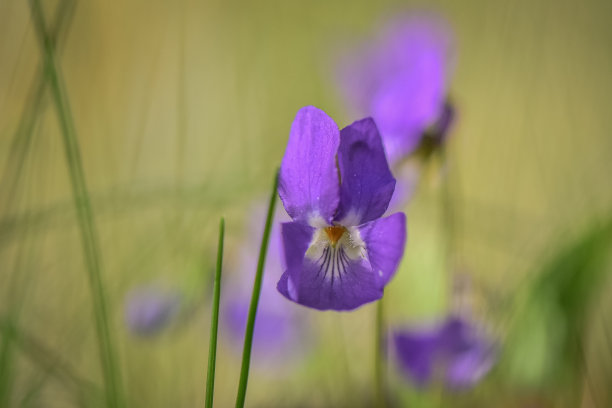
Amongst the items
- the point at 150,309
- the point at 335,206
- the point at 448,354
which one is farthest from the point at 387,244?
the point at 150,309

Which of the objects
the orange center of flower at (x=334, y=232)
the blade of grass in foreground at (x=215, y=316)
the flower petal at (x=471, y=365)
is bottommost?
the flower petal at (x=471, y=365)

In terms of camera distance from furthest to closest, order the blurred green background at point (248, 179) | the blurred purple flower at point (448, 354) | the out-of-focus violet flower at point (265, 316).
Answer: the out-of-focus violet flower at point (265, 316), the blurred green background at point (248, 179), the blurred purple flower at point (448, 354)

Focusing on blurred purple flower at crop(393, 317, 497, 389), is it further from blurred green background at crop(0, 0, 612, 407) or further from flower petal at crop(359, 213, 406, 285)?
flower petal at crop(359, 213, 406, 285)

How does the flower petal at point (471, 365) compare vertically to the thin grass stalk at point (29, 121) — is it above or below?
below

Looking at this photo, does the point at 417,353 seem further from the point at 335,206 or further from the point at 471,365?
the point at 335,206

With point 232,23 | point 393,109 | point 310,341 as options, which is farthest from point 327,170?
point 232,23

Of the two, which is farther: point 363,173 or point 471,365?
point 471,365

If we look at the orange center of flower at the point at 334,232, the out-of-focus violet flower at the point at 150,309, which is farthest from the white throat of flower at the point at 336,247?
the out-of-focus violet flower at the point at 150,309

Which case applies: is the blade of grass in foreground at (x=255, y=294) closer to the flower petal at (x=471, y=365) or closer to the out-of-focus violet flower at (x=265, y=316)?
the flower petal at (x=471, y=365)
